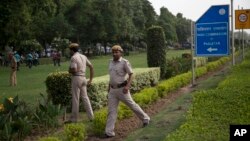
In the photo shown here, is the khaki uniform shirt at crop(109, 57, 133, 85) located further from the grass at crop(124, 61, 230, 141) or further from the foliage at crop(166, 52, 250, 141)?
the foliage at crop(166, 52, 250, 141)

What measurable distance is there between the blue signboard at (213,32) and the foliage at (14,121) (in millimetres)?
8397

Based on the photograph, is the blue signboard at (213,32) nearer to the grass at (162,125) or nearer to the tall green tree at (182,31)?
the grass at (162,125)

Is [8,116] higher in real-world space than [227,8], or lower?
lower

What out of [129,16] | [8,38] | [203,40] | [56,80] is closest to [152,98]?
[56,80]

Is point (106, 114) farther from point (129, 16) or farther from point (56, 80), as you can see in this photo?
point (129, 16)

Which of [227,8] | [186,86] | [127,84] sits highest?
[227,8]

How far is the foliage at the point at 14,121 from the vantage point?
7.85 metres

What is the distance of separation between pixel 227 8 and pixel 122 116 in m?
7.59

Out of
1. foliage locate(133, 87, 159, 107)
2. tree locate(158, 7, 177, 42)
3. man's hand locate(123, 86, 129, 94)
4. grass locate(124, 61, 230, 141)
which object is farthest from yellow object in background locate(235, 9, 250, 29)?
tree locate(158, 7, 177, 42)

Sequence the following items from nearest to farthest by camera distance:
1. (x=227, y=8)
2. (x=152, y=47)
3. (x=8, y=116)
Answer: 1. (x=8, y=116)
2. (x=227, y=8)
3. (x=152, y=47)

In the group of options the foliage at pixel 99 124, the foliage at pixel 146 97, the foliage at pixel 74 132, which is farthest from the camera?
the foliage at pixel 146 97

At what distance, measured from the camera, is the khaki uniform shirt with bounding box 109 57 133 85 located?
870 centimetres

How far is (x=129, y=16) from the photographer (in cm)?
7800

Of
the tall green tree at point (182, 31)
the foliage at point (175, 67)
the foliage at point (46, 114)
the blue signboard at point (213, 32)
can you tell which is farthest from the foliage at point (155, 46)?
the tall green tree at point (182, 31)
